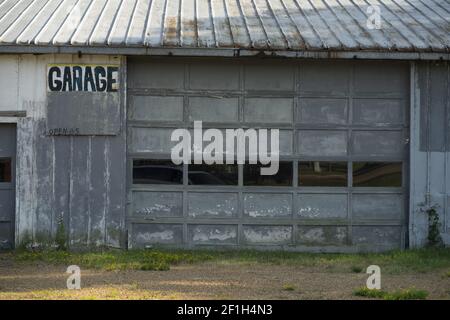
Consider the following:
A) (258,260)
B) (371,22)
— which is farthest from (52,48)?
(371,22)

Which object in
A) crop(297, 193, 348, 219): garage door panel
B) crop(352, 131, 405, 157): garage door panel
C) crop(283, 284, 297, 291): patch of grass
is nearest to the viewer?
crop(283, 284, 297, 291): patch of grass

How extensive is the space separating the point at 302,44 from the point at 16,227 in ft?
18.0

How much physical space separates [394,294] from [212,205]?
14.7ft

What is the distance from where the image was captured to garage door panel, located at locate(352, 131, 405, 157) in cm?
1334

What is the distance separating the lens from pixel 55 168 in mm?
12953

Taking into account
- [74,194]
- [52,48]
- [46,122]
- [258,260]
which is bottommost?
[258,260]

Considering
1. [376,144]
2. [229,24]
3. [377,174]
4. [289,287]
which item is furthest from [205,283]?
[229,24]

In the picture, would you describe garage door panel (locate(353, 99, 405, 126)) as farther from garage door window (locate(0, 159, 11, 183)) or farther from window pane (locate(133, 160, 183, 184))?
garage door window (locate(0, 159, 11, 183))

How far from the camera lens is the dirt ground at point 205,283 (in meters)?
9.50

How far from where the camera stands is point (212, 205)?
13.2m

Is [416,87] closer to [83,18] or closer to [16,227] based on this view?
[83,18]

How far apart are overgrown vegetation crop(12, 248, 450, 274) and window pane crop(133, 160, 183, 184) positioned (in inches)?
46.2

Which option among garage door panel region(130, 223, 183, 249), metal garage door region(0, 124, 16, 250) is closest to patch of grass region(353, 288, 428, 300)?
garage door panel region(130, 223, 183, 249)

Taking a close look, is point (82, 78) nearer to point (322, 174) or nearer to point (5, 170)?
point (5, 170)
